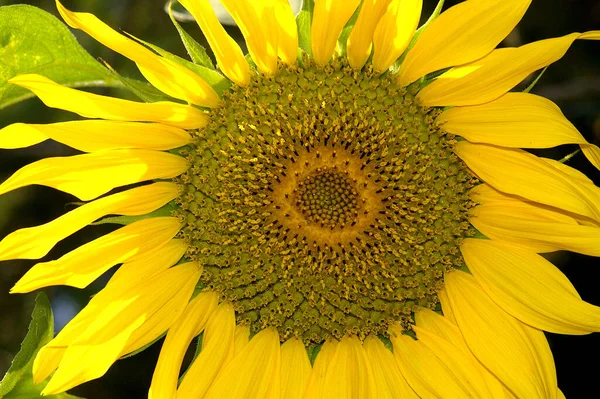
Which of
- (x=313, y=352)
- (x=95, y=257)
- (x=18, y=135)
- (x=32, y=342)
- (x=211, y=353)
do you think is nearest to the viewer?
(x=18, y=135)

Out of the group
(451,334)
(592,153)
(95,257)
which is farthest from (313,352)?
(592,153)

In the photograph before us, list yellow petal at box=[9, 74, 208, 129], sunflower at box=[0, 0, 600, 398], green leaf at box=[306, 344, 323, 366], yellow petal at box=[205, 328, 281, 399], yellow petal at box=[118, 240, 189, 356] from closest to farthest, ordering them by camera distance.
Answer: yellow petal at box=[9, 74, 208, 129]
sunflower at box=[0, 0, 600, 398]
yellow petal at box=[118, 240, 189, 356]
yellow petal at box=[205, 328, 281, 399]
green leaf at box=[306, 344, 323, 366]

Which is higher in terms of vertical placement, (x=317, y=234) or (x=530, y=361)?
(x=317, y=234)

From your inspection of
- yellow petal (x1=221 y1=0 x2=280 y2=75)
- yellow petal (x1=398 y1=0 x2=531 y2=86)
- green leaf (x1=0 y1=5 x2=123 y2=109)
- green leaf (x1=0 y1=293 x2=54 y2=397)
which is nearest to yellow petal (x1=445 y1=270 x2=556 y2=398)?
yellow petal (x1=398 y1=0 x2=531 y2=86)

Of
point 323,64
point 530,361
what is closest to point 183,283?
point 323,64

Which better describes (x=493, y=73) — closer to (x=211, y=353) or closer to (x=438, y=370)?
(x=438, y=370)

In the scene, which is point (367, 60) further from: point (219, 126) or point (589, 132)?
point (589, 132)

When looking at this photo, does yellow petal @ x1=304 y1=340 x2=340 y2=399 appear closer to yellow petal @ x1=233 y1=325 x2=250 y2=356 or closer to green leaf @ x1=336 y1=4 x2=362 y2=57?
yellow petal @ x1=233 y1=325 x2=250 y2=356
